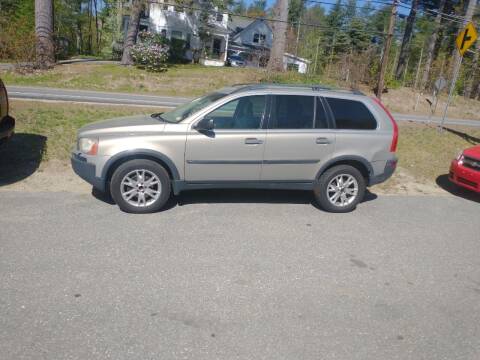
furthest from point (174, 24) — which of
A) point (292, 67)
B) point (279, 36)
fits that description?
point (279, 36)

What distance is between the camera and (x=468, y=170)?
7184 millimetres

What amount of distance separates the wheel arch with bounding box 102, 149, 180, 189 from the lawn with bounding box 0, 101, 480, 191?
7.29ft

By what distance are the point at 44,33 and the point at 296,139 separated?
19.1 m

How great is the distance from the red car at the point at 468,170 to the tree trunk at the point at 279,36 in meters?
18.1

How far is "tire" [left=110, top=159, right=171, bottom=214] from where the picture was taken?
5.06 m

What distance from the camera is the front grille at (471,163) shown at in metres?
7.17

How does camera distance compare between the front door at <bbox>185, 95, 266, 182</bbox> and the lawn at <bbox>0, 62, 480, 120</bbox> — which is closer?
the front door at <bbox>185, 95, 266, 182</bbox>

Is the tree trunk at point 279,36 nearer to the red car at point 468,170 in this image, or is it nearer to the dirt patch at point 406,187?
the dirt patch at point 406,187

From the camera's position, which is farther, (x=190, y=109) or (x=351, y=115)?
(x=351, y=115)

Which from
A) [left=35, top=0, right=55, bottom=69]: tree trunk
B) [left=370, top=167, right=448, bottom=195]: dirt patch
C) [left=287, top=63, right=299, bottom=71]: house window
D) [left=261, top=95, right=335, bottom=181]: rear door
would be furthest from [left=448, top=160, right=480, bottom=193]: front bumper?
[left=287, top=63, right=299, bottom=71]: house window

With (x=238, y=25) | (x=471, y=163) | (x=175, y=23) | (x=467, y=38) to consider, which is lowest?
(x=471, y=163)

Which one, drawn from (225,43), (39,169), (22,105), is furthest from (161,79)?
(225,43)

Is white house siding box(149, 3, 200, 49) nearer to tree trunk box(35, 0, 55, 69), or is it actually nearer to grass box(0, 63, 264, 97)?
grass box(0, 63, 264, 97)

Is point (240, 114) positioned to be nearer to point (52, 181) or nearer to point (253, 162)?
point (253, 162)
